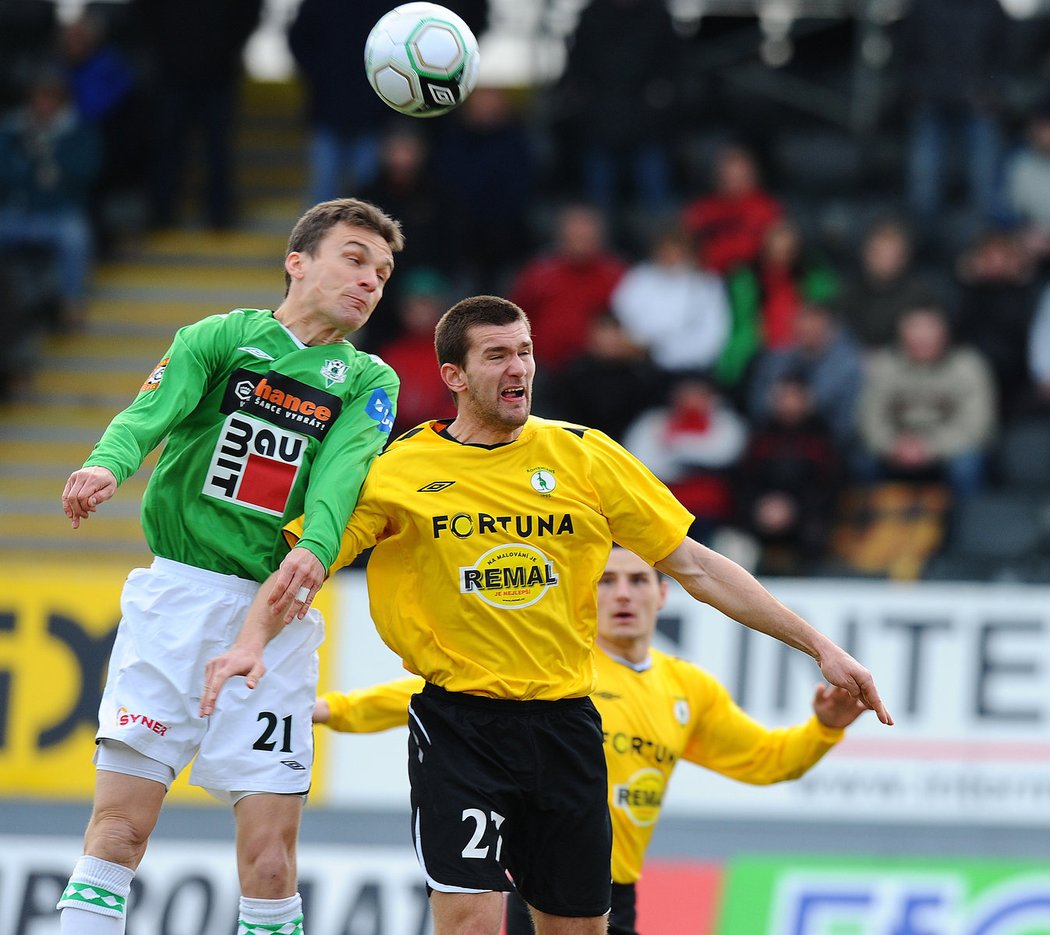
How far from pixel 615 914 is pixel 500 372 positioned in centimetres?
210

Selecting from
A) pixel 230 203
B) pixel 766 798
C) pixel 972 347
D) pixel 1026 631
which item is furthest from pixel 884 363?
pixel 230 203

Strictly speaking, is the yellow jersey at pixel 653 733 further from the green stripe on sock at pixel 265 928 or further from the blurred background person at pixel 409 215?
the blurred background person at pixel 409 215

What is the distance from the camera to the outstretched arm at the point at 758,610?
562 cm

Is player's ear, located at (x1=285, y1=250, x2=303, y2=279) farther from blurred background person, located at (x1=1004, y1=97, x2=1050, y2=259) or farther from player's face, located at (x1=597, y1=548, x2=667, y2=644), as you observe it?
blurred background person, located at (x1=1004, y1=97, x2=1050, y2=259)

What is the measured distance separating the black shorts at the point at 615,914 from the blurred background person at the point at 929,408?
21.8ft

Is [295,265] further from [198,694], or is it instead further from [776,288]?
[776,288]

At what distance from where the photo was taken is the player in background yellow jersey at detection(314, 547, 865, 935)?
646 cm

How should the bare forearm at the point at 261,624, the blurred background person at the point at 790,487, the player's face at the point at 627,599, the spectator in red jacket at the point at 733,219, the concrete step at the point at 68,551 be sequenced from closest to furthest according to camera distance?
1. the bare forearm at the point at 261,624
2. the player's face at the point at 627,599
3. the blurred background person at the point at 790,487
4. the concrete step at the point at 68,551
5. the spectator in red jacket at the point at 733,219

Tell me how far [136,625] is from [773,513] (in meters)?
6.94

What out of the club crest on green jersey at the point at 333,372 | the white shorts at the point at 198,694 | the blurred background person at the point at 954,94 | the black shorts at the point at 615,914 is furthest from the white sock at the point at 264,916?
the blurred background person at the point at 954,94

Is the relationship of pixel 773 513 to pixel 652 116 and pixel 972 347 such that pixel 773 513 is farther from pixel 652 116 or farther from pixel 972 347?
pixel 652 116

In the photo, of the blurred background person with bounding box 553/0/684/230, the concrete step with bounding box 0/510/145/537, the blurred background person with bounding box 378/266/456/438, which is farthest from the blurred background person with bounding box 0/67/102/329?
the blurred background person with bounding box 553/0/684/230

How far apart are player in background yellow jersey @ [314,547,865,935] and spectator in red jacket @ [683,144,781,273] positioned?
716 cm

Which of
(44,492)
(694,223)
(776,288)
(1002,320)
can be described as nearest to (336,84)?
(694,223)
